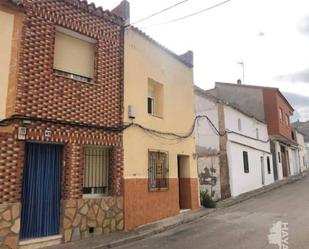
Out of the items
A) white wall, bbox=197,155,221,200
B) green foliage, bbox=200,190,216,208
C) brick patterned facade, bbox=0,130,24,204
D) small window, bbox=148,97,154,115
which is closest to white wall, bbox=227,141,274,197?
white wall, bbox=197,155,221,200

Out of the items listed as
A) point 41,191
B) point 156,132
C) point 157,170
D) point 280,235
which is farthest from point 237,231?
point 41,191

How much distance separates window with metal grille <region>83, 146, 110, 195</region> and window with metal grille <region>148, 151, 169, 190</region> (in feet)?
6.63

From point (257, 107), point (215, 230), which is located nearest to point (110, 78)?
point (215, 230)

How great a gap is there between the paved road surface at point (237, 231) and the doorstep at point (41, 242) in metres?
1.66

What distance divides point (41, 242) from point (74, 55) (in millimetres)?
5182

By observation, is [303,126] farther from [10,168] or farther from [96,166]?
[10,168]

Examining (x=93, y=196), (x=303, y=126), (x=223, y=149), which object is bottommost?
(x=93, y=196)

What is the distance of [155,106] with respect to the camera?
1267 centimetres

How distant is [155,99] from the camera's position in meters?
12.7

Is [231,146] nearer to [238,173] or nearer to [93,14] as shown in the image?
[238,173]

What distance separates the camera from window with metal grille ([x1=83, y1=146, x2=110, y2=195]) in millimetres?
9438

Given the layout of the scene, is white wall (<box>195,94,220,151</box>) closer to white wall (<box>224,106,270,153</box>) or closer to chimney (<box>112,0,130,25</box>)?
white wall (<box>224,106,270,153</box>)

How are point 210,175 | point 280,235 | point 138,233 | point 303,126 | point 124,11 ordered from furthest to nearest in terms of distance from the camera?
point 303,126 < point 210,175 < point 124,11 < point 138,233 < point 280,235

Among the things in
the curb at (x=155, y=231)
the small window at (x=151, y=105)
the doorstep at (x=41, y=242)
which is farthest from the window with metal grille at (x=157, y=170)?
the doorstep at (x=41, y=242)
